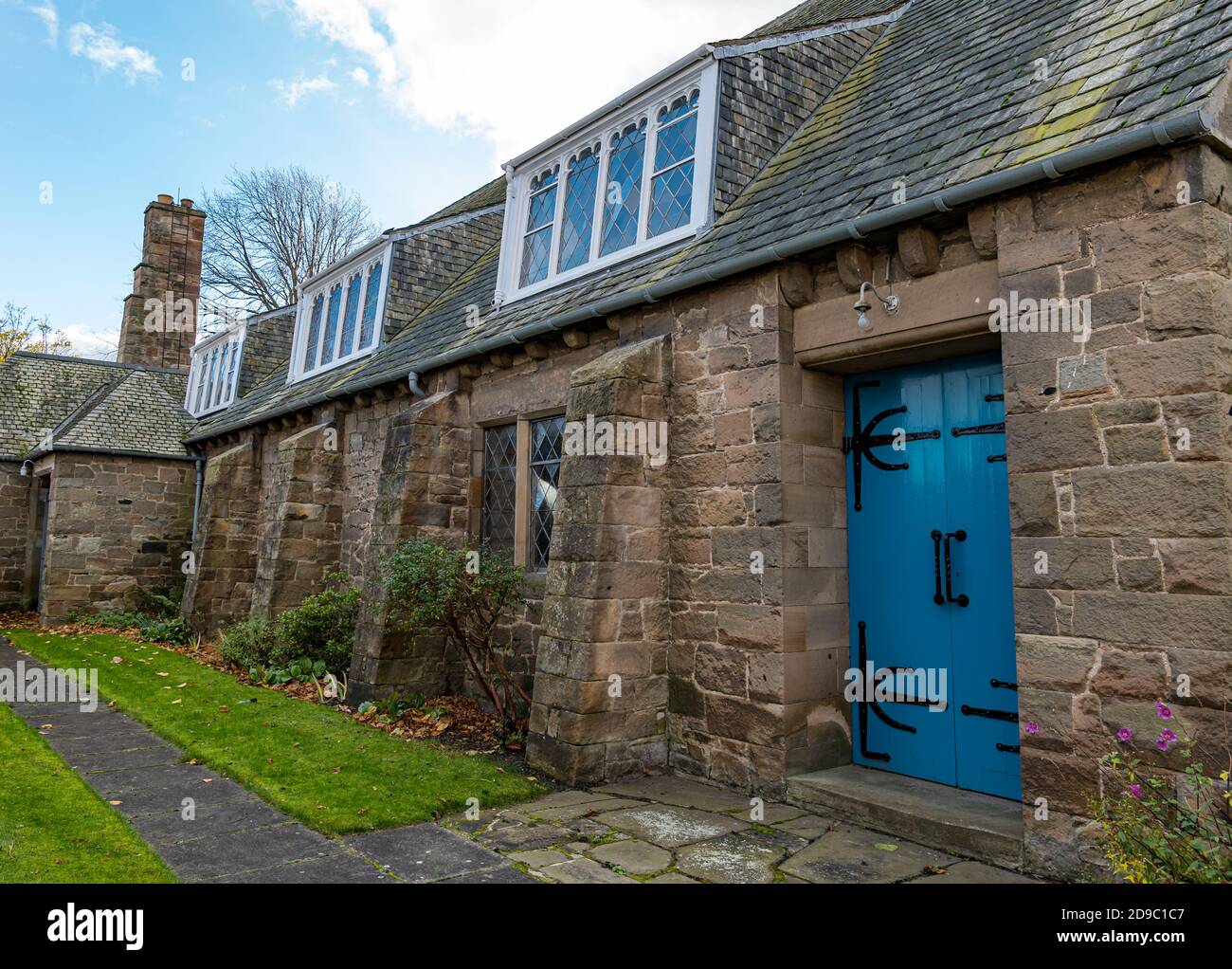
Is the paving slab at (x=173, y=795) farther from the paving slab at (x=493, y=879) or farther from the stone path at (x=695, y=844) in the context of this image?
the paving slab at (x=493, y=879)

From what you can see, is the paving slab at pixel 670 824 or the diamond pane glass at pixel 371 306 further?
the diamond pane glass at pixel 371 306

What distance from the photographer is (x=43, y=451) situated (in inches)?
683

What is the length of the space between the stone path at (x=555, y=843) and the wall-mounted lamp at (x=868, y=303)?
3351 millimetres

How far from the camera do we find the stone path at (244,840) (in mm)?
4402

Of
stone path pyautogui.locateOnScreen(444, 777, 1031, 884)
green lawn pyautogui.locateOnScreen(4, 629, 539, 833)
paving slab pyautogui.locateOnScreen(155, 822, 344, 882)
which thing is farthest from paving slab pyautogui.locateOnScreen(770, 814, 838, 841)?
paving slab pyautogui.locateOnScreen(155, 822, 344, 882)

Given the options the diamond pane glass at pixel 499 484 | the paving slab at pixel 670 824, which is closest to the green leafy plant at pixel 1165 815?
the paving slab at pixel 670 824

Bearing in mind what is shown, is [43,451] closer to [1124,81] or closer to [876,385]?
[876,385]

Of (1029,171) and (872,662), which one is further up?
(1029,171)

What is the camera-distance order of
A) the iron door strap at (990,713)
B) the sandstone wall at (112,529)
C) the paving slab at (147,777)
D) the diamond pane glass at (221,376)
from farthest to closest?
the diamond pane glass at (221,376)
the sandstone wall at (112,529)
the paving slab at (147,777)
the iron door strap at (990,713)

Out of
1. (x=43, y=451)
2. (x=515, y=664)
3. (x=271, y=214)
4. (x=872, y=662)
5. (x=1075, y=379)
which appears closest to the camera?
(x=1075, y=379)
